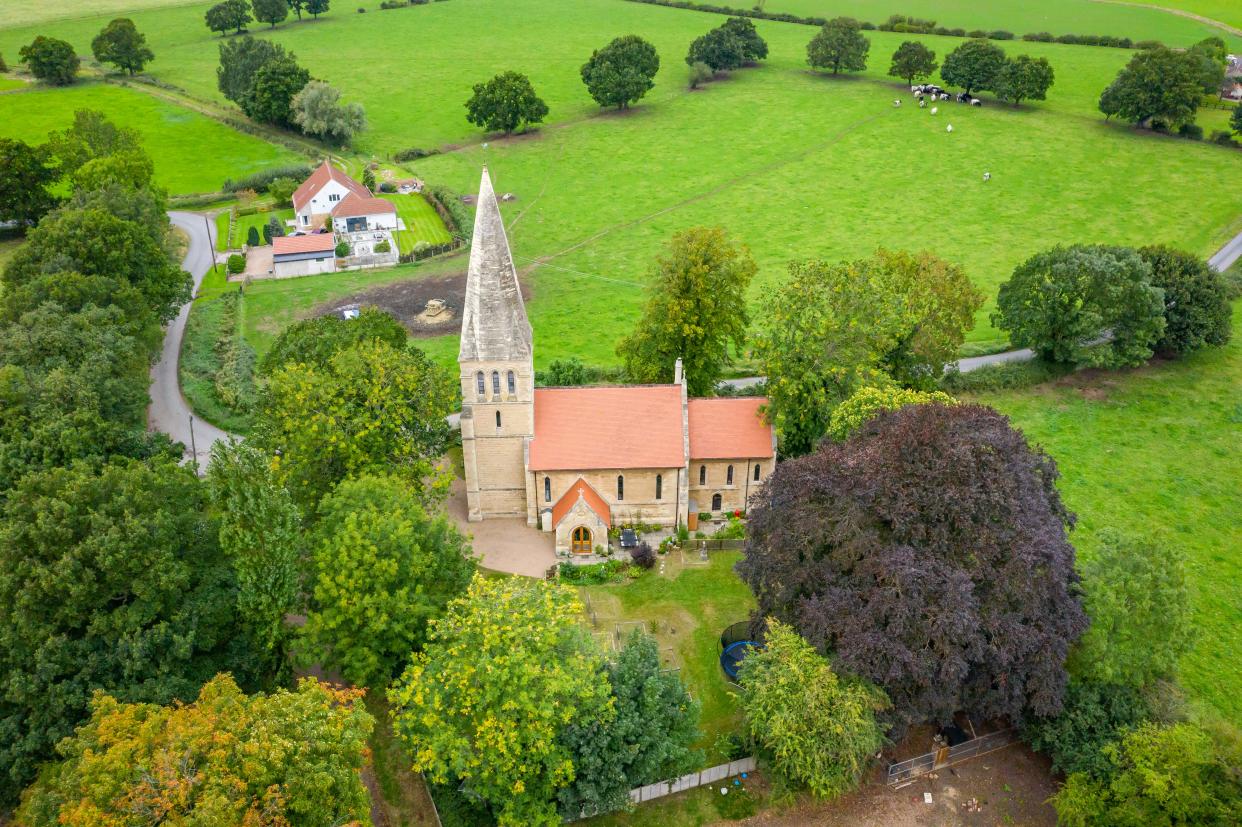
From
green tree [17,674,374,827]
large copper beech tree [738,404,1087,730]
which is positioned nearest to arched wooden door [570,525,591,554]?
large copper beech tree [738,404,1087,730]

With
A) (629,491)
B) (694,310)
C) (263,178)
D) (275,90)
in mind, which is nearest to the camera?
(629,491)

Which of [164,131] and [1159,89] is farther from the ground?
[1159,89]

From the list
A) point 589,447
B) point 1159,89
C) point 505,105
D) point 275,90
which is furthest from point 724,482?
point 275,90

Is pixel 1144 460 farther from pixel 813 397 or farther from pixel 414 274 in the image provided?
pixel 414 274

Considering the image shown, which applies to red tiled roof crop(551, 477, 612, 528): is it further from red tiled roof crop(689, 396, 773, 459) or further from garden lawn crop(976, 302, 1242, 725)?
garden lawn crop(976, 302, 1242, 725)

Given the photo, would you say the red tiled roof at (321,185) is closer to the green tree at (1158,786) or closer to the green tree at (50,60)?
the green tree at (50,60)

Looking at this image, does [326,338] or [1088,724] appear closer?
[1088,724]

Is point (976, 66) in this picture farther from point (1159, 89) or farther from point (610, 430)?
point (610, 430)
